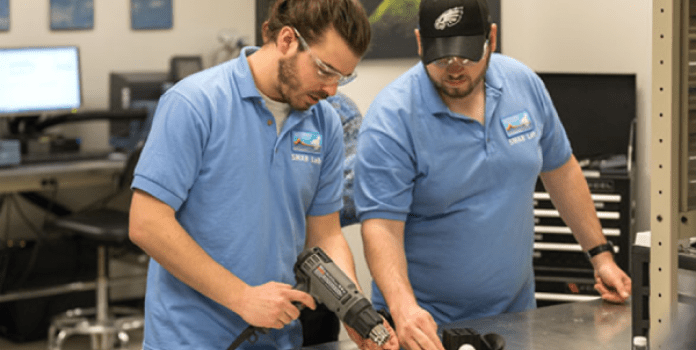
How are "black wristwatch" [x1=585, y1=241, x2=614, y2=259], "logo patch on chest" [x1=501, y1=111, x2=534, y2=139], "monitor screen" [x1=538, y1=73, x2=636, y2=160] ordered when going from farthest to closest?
"monitor screen" [x1=538, y1=73, x2=636, y2=160] → "black wristwatch" [x1=585, y1=241, x2=614, y2=259] → "logo patch on chest" [x1=501, y1=111, x2=534, y2=139]

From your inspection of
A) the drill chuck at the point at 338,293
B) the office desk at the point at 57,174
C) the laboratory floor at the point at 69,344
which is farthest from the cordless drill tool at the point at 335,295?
the laboratory floor at the point at 69,344

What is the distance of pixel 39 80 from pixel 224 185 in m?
3.68

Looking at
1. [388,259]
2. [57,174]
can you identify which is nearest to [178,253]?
[388,259]

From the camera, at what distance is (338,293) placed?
1.83 m

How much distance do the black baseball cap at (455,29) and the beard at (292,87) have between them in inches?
14.4

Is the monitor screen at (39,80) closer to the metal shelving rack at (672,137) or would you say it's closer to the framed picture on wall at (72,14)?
the framed picture on wall at (72,14)

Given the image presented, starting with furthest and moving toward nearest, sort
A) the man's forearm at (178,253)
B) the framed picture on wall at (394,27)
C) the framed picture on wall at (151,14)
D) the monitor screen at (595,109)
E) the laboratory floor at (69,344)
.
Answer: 1. the framed picture on wall at (151,14)
2. the laboratory floor at (69,344)
3. the framed picture on wall at (394,27)
4. the monitor screen at (595,109)
5. the man's forearm at (178,253)

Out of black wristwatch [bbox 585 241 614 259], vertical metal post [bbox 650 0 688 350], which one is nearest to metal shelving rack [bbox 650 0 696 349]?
vertical metal post [bbox 650 0 688 350]

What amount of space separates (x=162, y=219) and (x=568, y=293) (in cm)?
217

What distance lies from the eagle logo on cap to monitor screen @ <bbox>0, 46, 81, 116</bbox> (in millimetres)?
3609

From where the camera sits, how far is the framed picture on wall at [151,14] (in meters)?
5.70

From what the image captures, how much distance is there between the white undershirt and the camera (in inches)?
76.4

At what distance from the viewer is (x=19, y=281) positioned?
4801 millimetres

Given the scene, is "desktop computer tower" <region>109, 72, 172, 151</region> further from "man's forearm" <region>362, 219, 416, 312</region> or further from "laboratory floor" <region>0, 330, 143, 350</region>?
"man's forearm" <region>362, 219, 416, 312</region>
